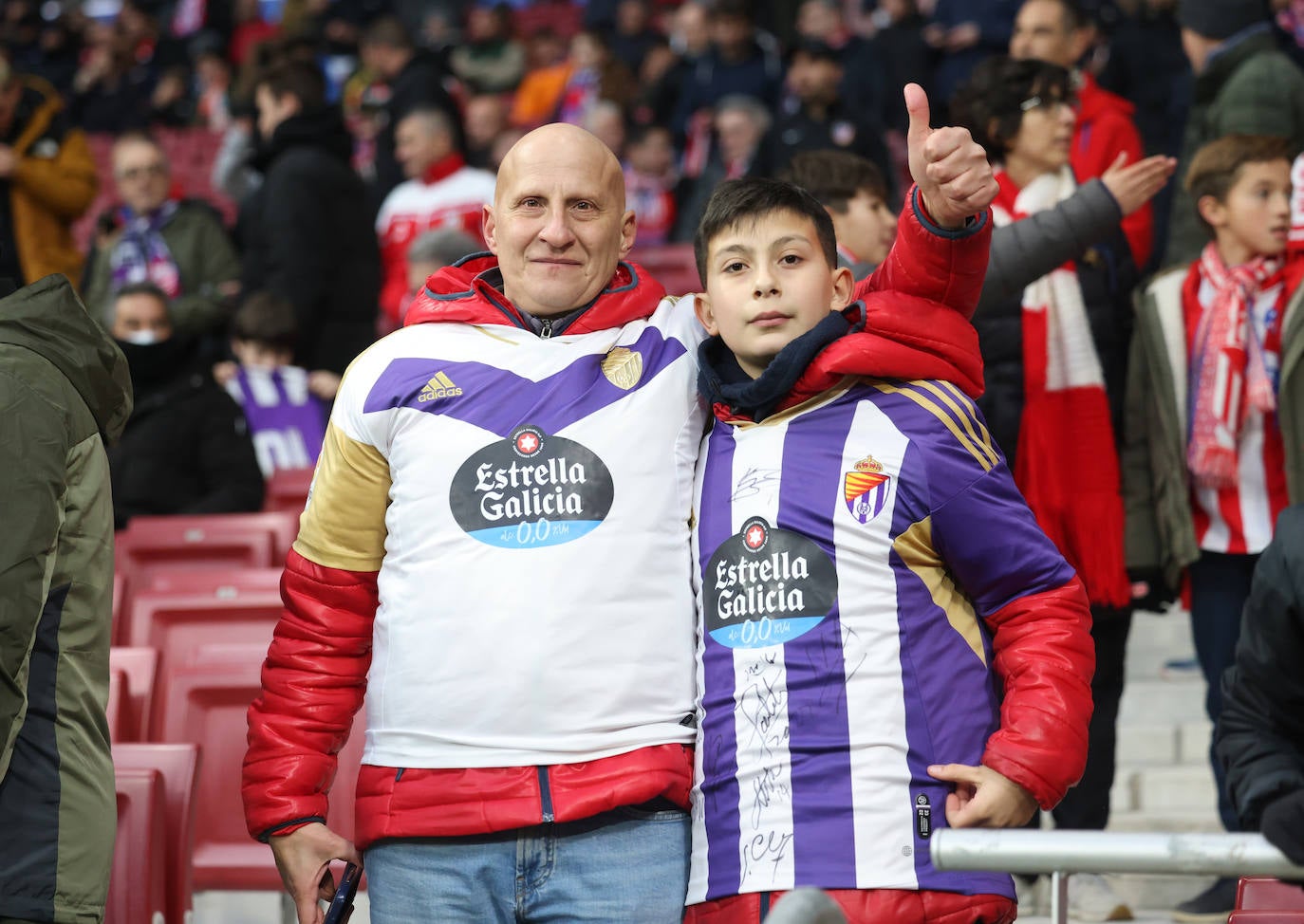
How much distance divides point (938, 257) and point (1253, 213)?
1.85m

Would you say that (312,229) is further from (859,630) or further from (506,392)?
(859,630)

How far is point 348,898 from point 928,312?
4.01 ft

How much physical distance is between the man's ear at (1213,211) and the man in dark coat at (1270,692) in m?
2.10

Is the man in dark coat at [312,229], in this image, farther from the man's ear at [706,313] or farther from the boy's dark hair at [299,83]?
the man's ear at [706,313]

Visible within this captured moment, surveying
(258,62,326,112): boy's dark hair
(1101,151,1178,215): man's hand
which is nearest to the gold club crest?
(1101,151,1178,215): man's hand

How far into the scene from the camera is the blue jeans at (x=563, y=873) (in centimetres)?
233

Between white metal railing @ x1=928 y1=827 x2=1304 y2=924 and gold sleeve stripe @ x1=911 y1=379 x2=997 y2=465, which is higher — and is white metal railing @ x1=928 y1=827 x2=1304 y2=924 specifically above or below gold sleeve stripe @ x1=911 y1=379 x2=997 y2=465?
below

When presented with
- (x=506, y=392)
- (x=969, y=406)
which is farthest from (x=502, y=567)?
(x=969, y=406)

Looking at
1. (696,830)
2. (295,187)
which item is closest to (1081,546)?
(696,830)

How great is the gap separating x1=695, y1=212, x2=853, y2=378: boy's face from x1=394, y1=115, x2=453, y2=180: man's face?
4.91 meters

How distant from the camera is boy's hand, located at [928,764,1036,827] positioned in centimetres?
221

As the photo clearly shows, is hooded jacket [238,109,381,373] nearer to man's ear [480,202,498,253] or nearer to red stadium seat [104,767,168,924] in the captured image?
red stadium seat [104,767,168,924]

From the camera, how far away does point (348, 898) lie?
2531 mm

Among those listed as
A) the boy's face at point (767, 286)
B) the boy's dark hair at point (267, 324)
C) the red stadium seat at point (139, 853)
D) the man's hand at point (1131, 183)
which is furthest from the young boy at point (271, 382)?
the boy's face at point (767, 286)
